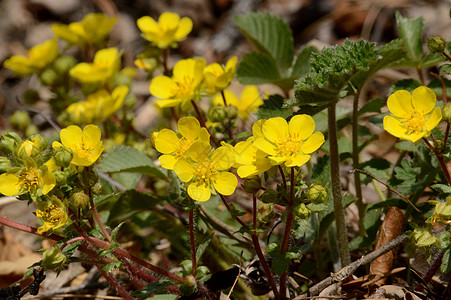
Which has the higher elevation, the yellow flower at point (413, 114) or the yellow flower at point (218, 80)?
the yellow flower at point (413, 114)

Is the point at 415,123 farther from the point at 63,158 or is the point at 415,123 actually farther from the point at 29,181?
the point at 29,181

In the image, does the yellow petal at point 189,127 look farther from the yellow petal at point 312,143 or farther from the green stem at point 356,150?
the green stem at point 356,150

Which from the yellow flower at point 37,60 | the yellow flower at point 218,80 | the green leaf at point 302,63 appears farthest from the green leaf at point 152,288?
the yellow flower at point 37,60

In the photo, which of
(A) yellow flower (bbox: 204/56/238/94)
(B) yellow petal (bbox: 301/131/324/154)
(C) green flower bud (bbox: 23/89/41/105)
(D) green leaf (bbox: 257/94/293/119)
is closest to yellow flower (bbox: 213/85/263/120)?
(A) yellow flower (bbox: 204/56/238/94)

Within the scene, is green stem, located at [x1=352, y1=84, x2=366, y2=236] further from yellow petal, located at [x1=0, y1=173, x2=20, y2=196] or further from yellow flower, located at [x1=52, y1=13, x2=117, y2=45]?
yellow flower, located at [x1=52, y1=13, x2=117, y2=45]

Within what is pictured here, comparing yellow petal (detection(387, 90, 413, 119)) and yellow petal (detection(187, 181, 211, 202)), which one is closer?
yellow petal (detection(187, 181, 211, 202))

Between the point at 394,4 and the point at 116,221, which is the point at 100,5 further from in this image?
the point at 116,221

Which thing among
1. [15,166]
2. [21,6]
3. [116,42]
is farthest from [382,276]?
[21,6]
